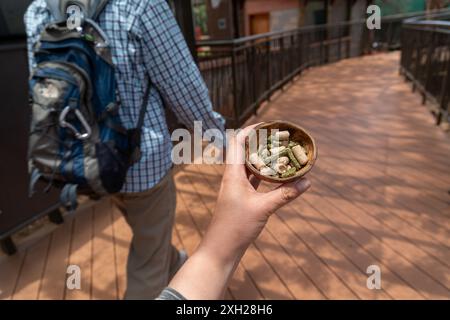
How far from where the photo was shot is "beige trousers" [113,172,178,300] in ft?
5.97

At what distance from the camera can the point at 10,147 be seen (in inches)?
102

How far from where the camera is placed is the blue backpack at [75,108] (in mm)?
1341

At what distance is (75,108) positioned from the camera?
1341 millimetres

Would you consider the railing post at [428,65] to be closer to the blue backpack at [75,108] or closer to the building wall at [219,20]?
the blue backpack at [75,108]

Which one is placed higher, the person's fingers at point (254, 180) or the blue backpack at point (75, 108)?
the blue backpack at point (75, 108)

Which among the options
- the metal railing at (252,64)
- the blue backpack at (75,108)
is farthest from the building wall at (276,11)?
the blue backpack at (75,108)

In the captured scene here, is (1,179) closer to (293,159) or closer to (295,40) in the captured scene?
(293,159)

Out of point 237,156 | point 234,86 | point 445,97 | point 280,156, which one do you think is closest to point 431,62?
point 445,97

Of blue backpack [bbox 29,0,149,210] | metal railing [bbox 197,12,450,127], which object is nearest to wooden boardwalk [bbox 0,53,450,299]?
blue backpack [bbox 29,0,149,210]

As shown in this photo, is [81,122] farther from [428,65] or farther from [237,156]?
[428,65]

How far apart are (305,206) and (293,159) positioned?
205 centimetres

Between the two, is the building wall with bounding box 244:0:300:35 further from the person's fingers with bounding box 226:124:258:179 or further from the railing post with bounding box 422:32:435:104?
Result: the person's fingers with bounding box 226:124:258:179

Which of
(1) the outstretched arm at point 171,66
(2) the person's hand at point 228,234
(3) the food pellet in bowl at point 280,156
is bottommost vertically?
(2) the person's hand at point 228,234

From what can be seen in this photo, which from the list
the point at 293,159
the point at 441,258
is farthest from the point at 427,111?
the point at 293,159
